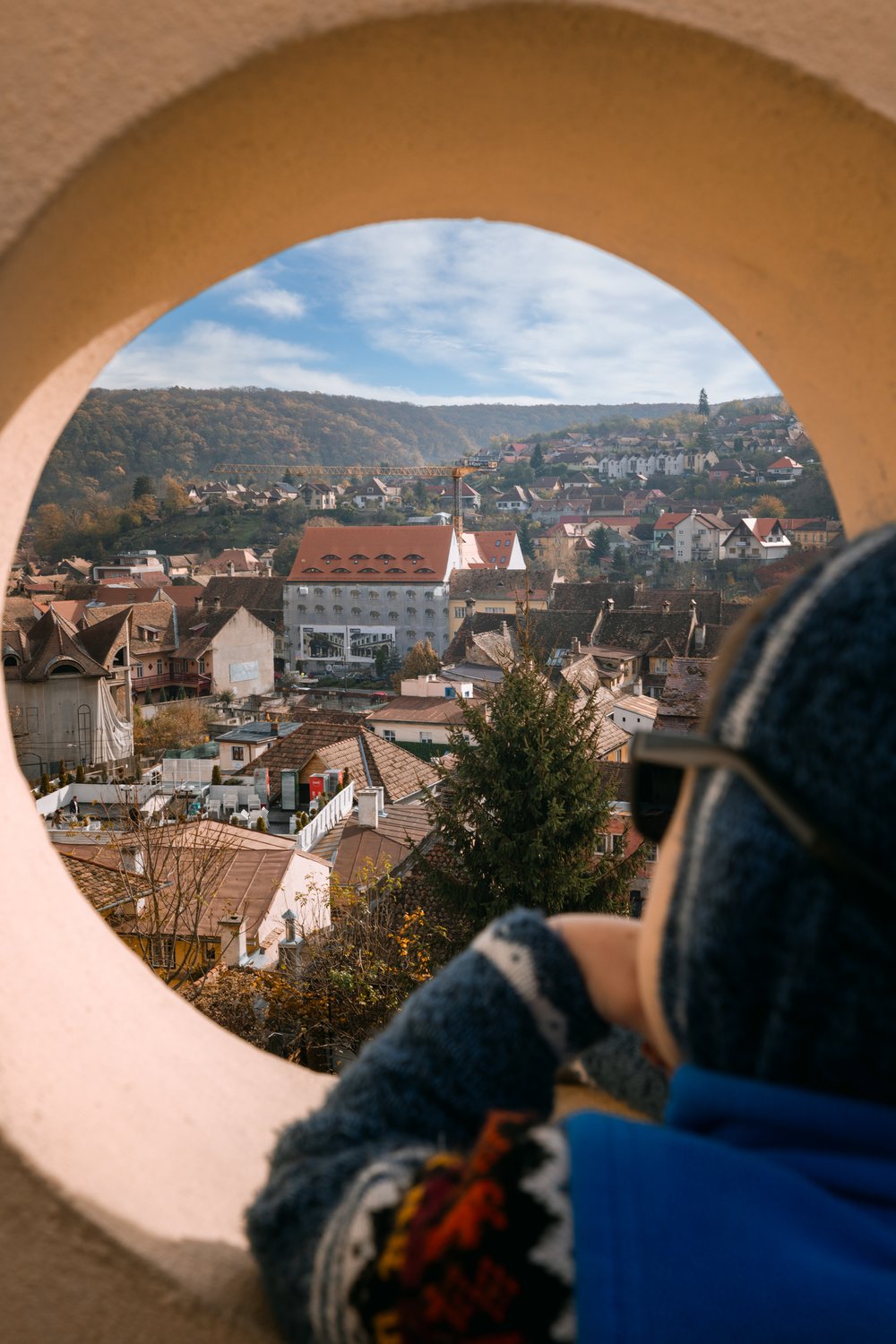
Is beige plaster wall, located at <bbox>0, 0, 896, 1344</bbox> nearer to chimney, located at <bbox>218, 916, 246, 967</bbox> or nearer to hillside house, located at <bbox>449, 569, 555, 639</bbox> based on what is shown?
chimney, located at <bbox>218, 916, 246, 967</bbox>

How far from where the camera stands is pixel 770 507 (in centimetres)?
4928

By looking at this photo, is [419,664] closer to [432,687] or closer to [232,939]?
[432,687]

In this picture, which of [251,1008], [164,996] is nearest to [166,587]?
[251,1008]

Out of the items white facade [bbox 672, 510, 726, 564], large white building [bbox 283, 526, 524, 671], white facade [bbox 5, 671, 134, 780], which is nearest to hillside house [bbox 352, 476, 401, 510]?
large white building [bbox 283, 526, 524, 671]

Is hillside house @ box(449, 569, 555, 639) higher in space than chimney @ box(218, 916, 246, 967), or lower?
higher

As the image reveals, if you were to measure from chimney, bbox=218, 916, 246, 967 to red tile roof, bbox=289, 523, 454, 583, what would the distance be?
35.4 m

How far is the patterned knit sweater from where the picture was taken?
521mm

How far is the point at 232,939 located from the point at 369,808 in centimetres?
386

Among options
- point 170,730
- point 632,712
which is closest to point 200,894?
point 632,712

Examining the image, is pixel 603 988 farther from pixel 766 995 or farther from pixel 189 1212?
pixel 189 1212

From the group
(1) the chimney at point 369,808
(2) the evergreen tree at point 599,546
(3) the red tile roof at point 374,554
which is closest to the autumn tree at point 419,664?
(3) the red tile roof at point 374,554

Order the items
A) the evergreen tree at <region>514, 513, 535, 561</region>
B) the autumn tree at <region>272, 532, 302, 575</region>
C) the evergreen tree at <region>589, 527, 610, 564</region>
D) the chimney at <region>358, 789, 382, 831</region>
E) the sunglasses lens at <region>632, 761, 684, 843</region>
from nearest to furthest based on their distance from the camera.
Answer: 1. the sunglasses lens at <region>632, 761, 684, 843</region>
2. the chimney at <region>358, 789, 382, 831</region>
3. the autumn tree at <region>272, 532, 302, 575</region>
4. the evergreen tree at <region>589, 527, 610, 564</region>
5. the evergreen tree at <region>514, 513, 535, 561</region>

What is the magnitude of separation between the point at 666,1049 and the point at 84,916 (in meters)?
0.64

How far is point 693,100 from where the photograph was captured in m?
0.80
